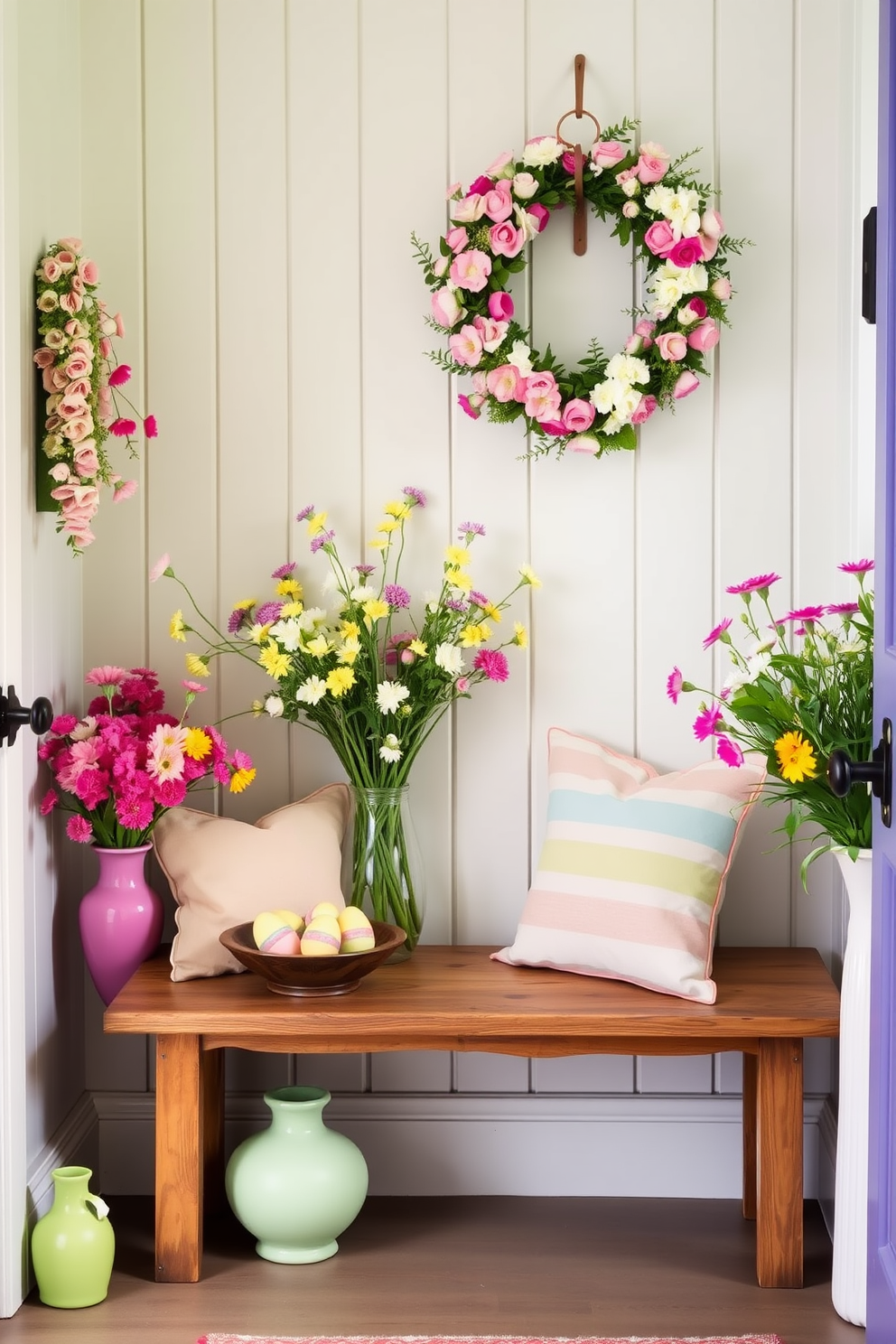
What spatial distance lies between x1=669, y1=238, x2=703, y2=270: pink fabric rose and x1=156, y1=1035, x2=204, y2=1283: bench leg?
166 centimetres

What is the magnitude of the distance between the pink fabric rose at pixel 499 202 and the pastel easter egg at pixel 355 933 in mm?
1322

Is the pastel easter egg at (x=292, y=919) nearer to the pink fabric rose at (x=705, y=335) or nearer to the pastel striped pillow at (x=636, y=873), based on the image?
the pastel striped pillow at (x=636, y=873)

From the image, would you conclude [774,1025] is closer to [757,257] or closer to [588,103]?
[757,257]

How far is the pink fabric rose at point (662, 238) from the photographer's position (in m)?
2.41

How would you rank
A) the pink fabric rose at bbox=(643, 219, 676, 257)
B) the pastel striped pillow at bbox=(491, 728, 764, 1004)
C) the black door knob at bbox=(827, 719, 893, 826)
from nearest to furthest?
1. the black door knob at bbox=(827, 719, 893, 826)
2. the pastel striped pillow at bbox=(491, 728, 764, 1004)
3. the pink fabric rose at bbox=(643, 219, 676, 257)

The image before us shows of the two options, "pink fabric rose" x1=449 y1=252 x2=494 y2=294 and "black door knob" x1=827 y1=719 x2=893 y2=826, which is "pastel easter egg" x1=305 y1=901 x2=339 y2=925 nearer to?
"black door knob" x1=827 y1=719 x2=893 y2=826

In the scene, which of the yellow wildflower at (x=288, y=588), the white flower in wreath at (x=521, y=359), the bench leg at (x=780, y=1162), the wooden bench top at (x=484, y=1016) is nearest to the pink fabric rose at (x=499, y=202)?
the white flower in wreath at (x=521, y=359)

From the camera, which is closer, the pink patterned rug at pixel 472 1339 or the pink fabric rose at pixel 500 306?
the pink patterned rug at pixel 472 1339

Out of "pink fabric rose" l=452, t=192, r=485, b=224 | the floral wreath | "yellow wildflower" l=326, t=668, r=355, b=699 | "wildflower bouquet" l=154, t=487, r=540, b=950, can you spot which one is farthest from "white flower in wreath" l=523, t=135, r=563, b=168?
"yellow wildflower" l=326, t=668, r=355, b=699

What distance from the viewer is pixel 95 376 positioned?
91.3 inches

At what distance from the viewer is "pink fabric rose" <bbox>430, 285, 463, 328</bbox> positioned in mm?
2471

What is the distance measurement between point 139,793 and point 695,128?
5.52ft

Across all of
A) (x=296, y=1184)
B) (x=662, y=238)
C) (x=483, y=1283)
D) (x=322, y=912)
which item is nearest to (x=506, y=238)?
(x=662, y=238)

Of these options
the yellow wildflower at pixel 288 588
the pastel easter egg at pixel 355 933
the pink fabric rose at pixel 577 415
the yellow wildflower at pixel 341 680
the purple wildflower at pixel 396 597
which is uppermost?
the pink fabric rose at pixel 577 415
